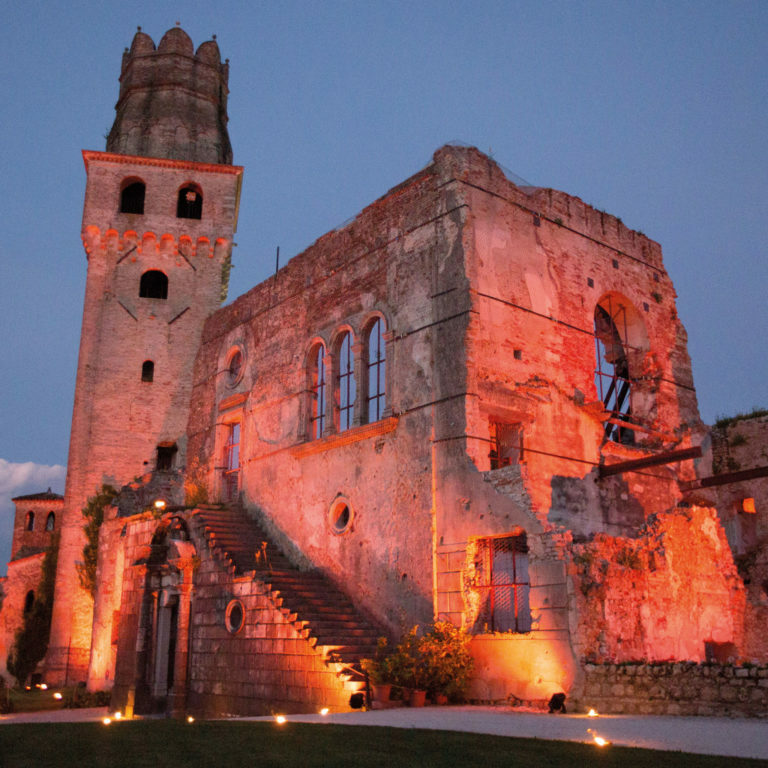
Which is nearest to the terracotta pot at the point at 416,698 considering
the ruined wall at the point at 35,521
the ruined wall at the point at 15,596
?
the ruined wall at the point at 15,596

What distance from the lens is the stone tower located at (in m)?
24.8

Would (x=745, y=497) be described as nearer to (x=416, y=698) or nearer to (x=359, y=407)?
(x=359, y=407)

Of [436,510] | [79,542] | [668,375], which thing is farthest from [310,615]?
[79,542]

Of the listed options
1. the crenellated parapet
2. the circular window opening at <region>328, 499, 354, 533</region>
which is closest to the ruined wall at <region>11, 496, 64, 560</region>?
the crenellated parapet

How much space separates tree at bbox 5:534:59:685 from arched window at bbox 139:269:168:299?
8.80m

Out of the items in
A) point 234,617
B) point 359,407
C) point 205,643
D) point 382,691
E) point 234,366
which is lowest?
point 382,691

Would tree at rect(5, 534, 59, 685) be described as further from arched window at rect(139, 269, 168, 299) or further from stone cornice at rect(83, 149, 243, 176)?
stone cornice at rect(83, 149, 243, 176)

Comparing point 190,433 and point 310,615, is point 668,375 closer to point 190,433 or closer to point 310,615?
point 310,615

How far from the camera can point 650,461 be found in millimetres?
15438

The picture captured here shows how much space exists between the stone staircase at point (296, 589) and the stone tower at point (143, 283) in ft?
19.5

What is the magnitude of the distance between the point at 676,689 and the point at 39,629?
2302 centimetres

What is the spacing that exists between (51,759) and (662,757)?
5.14 meters

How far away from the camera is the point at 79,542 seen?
24.4m

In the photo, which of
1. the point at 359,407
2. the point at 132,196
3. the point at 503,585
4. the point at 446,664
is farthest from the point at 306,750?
the point at 132,196
